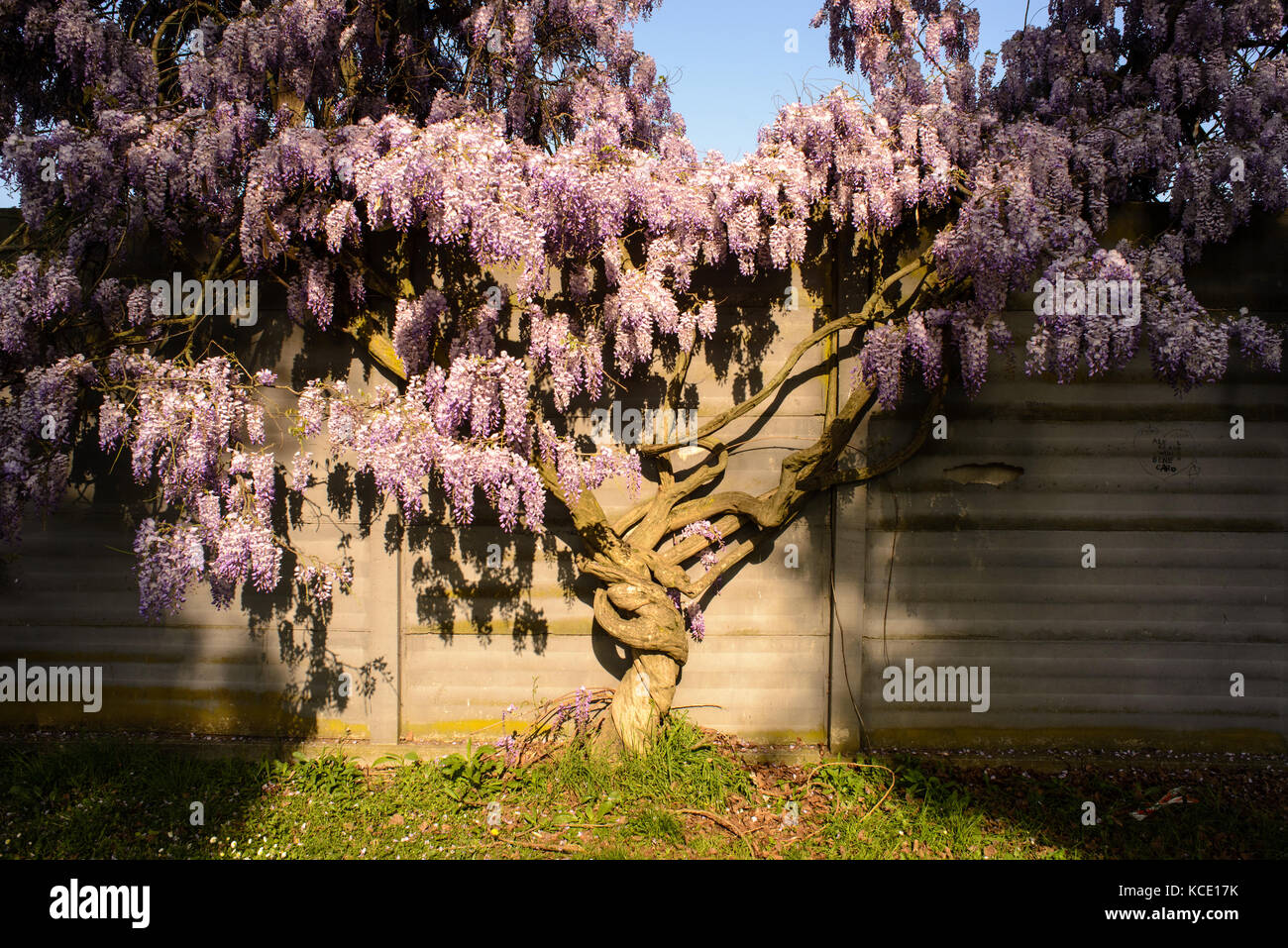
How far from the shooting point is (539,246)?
12.4 ft

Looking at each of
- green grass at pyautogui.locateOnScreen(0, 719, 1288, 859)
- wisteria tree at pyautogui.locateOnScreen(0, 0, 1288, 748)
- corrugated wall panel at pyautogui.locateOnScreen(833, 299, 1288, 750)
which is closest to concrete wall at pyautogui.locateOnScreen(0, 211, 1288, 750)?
corrugated wall panel at pyautogui.locateOnScreen(833, 299, 1288, 750)

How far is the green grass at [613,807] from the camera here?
12.8ft

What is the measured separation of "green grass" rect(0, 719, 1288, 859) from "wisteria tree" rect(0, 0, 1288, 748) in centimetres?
50

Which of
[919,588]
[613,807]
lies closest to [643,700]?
Result: [613,807]

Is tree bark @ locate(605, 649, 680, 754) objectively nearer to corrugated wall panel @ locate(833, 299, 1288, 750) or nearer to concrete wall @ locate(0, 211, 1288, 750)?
concrete wall @ locate(0, 211, 1288, 750)

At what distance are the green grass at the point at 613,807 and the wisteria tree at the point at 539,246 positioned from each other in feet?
1.64

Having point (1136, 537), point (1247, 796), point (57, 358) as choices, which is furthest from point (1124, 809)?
point (57, 358)

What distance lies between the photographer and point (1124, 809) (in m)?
4.21

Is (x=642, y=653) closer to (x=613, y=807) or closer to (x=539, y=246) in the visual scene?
(x=613, y=807)

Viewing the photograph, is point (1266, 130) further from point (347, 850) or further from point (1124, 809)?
point (347, 850)

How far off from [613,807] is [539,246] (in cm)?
281

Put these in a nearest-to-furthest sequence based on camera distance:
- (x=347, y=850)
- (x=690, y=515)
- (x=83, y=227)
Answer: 1. (x=347, y=850)
2. (x=83, y=227)
3. (x=690, y=515)

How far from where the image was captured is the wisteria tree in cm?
400

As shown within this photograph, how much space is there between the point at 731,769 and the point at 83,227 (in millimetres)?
4415
